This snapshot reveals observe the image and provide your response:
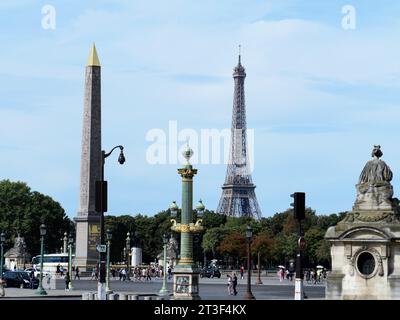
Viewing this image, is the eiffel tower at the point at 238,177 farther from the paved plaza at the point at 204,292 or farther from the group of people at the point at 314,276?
the paved plaza at the point at 204,292

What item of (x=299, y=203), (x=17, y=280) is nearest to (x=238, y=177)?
(x=17, y=280)

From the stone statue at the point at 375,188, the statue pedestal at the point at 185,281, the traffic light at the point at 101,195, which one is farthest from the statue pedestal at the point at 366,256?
the traffic light at the point at 101,195

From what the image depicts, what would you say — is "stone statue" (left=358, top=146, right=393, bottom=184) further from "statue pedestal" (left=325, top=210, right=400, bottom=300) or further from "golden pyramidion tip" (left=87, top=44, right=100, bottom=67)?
"golden pyramidion tip" (left=87, top=44, right=100, bottom=67)

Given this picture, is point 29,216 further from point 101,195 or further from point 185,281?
point 101,195

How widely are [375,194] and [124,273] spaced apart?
56.3 meters

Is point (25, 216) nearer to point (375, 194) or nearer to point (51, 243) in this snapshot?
point (51, 243)

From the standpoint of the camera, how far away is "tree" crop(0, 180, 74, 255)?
13862 cm

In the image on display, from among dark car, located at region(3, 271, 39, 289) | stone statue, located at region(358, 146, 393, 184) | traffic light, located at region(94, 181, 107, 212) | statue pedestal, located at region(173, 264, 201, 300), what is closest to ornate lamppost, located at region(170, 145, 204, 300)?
statue pedestal, located at region(173, 264, 201, 300)

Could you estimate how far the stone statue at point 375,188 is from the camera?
135ft

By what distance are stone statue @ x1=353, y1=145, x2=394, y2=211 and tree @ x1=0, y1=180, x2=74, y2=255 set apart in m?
97.9

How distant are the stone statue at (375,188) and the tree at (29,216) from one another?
97887 millimetres
